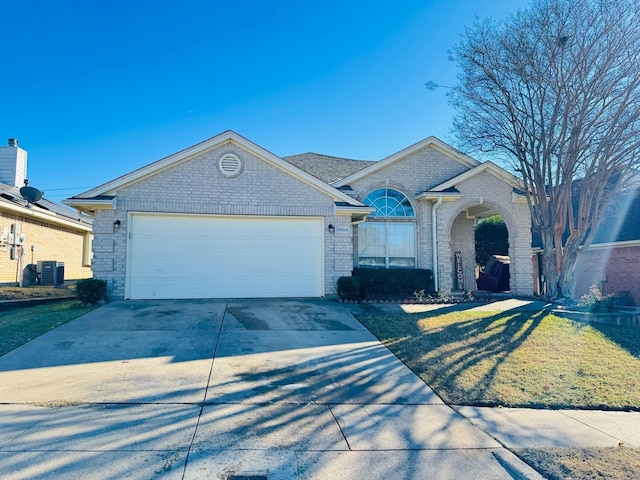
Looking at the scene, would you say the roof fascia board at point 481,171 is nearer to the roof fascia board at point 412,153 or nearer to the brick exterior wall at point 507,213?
the brick exterior wall at point 507,213

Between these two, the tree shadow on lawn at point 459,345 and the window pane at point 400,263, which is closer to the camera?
the tree shadow on lawn at point 459,345

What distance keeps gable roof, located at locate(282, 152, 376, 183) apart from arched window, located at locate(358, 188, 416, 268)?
6.65 feet

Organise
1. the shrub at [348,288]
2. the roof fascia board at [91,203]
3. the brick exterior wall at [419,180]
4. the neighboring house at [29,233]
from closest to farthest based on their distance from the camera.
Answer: the roof fascia board at [91,203] < the shrub at [348,288] < the neighboring house at [29,233] < the brick exterior wall at [419,180]

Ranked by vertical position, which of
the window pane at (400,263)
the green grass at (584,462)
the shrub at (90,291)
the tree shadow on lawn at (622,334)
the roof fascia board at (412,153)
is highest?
the roof fascia board at (412,153)

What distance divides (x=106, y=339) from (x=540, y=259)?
18.5 metres

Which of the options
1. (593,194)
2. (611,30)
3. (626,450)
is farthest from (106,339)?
(611,30)

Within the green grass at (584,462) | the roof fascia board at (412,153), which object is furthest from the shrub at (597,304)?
the green grass at (584,462)

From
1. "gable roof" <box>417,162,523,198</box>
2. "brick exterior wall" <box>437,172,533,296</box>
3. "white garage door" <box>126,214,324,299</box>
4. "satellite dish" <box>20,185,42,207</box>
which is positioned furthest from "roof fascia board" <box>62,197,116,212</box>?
"brick exterior wall" <box>437,172,533,296</box>

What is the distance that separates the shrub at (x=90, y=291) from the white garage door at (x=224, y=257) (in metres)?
0.81

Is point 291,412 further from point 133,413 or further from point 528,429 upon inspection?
point 528,429

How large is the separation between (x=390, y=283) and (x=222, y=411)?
9373 millimetres

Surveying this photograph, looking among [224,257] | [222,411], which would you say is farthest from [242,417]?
[224,257]

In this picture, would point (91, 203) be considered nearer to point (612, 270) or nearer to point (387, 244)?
point (387, 244)

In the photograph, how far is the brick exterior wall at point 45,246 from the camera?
539 inches
